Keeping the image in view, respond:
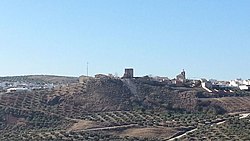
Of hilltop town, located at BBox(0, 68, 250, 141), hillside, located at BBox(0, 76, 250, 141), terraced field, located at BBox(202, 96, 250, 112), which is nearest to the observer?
hilltop town, located at BBox(0, 68, 250, 141)

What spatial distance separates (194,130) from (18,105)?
92.5 ft

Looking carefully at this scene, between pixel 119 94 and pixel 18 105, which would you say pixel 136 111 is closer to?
pixel 119 94

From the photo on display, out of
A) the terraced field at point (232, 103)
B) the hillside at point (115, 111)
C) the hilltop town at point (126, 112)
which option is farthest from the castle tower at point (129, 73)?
the terraced field at point (232, 103)

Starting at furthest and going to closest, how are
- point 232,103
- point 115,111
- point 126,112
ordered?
point 232,103
point 115,111
point 126,112

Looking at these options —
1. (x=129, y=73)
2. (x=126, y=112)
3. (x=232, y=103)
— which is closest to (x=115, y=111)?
(x=126, y=112)

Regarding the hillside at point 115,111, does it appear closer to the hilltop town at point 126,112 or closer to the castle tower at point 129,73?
the hilltop town at point 126,112

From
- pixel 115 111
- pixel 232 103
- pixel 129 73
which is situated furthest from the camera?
pixel 129 73

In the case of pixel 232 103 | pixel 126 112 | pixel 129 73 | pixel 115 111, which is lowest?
pixel 126 112

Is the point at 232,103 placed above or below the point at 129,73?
below

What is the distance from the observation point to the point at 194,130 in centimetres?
6216

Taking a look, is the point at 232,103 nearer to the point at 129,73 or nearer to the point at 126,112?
the point at 126,112

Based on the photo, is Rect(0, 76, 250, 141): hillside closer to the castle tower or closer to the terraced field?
the terraced field

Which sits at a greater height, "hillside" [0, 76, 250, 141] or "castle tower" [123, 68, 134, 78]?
"castle tower" [123, 68, 134, 78]

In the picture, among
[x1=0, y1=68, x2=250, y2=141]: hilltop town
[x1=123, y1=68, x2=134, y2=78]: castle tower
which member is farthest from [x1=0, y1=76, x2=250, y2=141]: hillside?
[x1=123, y1=68, x2=134, y2=78]: castle tower
